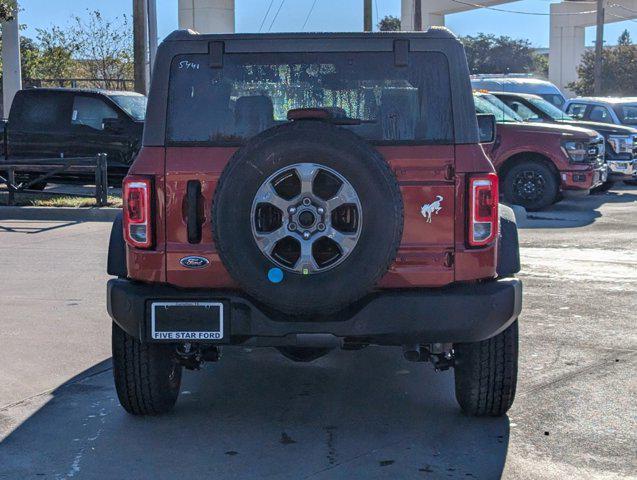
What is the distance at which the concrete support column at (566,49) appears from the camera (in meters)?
55.2

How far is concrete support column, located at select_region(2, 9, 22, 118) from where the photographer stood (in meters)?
23.5

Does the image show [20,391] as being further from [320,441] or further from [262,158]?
[262,158]

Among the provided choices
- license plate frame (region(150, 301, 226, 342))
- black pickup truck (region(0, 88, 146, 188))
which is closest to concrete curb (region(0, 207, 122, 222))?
black pickup truck (region(0, 88, 146, 188))

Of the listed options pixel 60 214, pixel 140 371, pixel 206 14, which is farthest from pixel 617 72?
pixel 140 371

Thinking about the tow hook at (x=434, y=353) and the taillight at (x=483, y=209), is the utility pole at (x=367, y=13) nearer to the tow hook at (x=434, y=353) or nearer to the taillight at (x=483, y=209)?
the tow hook at (x=434, y=353)

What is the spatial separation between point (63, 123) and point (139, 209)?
518 inches

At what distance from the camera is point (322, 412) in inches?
229

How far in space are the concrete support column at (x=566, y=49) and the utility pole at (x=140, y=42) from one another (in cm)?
3788

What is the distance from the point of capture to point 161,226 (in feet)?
17.0

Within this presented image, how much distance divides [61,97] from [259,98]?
43.5 ft

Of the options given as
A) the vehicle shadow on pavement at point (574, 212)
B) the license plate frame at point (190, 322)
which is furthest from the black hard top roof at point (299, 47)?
the vehicle shadow on pavement at point (574, 212)

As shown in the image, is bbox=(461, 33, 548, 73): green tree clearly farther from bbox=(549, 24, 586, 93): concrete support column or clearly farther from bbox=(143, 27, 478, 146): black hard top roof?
bbox=(143, 27, 478, 146): black hard top roof

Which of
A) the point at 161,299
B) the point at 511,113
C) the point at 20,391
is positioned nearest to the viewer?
the point at 161,299

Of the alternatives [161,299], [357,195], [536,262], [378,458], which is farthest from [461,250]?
[536,262]
